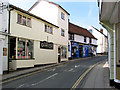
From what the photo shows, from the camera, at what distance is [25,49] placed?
1337cm

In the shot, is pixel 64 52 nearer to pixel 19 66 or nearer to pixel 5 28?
pixel 19 66

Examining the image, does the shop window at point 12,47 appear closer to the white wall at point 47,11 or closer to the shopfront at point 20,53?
the shopfront at point 20,53

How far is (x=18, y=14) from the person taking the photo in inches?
491

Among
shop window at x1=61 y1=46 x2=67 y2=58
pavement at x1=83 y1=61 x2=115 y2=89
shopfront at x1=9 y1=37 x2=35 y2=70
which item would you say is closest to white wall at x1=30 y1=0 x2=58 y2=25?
shop window at x1=61 y1=46 x2=67 y2=58

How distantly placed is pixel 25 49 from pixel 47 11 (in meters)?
10.6

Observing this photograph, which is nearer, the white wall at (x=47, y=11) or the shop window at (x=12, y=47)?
the shop window at (x=12, y=47)

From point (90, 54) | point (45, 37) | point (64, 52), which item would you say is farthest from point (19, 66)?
point (90, 54)

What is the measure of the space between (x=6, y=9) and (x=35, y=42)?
17.0 ft

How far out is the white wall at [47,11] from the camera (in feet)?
68.7

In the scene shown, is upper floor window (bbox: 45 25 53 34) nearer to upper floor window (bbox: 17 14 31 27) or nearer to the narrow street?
upper floor window (bbox: 17 14 31 27)

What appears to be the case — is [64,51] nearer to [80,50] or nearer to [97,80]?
[80,50]

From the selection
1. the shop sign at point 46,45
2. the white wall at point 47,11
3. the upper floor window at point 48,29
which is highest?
the white wall at point 47,11

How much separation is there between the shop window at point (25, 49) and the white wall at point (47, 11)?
26.9 feet

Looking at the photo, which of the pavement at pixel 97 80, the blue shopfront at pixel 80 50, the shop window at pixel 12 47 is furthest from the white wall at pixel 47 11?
the pavement at pixel 97 80
